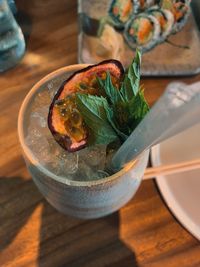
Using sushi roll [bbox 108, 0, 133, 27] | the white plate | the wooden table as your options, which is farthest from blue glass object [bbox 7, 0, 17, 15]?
the white plate

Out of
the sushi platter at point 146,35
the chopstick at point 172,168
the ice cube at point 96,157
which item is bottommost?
the chopstick at point 172,168

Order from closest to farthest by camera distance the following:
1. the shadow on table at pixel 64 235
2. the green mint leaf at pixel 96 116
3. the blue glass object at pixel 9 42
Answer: the green mint leaf at pixel 96 116 < the shadow on table at pixel 64 235 < the blue glass object at pixel 9 42

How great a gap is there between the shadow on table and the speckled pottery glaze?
0.18 feet

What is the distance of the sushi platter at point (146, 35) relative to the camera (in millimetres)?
759

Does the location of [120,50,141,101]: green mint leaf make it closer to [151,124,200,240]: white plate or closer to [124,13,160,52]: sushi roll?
[151,124,200,240]: white plate

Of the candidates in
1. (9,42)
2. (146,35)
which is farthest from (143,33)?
(9,42)

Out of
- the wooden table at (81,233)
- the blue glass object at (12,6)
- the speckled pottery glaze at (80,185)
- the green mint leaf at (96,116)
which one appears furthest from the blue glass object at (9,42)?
the green mint leaf at (96,116)

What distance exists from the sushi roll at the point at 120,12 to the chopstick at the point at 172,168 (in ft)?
1.13

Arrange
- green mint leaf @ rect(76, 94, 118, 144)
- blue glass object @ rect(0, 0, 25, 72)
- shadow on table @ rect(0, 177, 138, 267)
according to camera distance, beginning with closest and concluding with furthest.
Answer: green mint leaf @ rect(76, 94, 118, 144), shadow on table @ rect(0, 177, 138, 267), blue glass object @ rect(0, 0, 25, 72)

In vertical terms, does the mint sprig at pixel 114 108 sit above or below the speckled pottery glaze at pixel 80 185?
above

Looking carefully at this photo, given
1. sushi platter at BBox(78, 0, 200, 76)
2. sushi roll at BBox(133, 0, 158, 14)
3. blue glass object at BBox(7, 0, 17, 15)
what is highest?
blue glass object at BBox(7, 0, 17, 15)

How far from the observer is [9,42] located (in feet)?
2.45

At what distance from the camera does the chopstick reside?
592 millimetres

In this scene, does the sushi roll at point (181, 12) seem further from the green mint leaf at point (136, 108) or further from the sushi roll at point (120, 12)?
the green mint leaf at point (136, 108)
